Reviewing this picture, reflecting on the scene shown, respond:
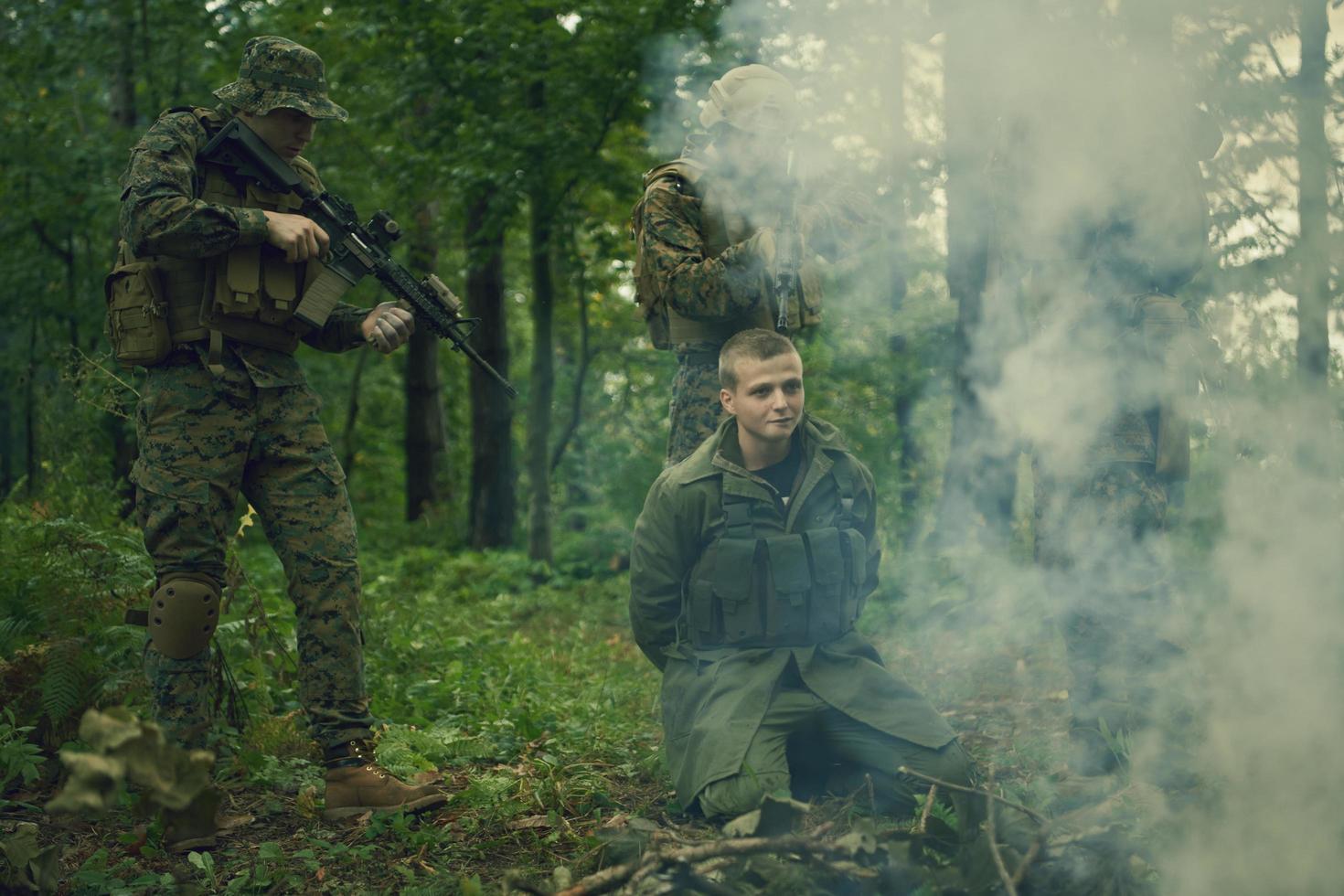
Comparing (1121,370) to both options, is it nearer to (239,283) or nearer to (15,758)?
(239,283)

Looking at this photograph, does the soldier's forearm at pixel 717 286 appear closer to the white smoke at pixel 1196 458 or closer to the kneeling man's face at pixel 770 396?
the white smoke at pixel 1196 458

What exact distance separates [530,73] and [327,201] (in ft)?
17.7

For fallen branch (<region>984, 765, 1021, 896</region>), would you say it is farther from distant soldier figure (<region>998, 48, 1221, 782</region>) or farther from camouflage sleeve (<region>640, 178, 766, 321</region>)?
camouflage sleeve (<region>640, 178, 766, 321</region>)

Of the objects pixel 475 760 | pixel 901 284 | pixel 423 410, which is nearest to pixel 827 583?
pixel 475 760

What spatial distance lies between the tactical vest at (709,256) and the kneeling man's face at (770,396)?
2.88ft

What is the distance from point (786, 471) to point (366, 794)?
5.66ft

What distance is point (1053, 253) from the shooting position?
4.43 m

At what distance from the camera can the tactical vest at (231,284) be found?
11.9ft

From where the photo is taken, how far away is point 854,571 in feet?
12.3

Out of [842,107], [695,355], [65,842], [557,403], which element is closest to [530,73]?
[842,107]

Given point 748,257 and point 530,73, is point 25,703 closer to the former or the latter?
point 748,257

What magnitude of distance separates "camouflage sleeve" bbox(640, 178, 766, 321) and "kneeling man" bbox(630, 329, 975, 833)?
629 millimetres

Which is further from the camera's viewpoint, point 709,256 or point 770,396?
point 709,256

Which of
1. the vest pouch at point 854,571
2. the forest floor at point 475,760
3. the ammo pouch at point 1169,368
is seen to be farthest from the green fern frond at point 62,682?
the ammo pouch at point 1169,368
